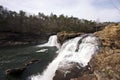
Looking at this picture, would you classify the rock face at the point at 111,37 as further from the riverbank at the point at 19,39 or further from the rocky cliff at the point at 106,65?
the riverbank at the point at 19,39

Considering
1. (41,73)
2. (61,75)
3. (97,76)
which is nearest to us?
(97,76)

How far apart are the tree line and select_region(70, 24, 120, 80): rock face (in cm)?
4575

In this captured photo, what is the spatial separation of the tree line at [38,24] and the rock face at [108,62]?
150ft

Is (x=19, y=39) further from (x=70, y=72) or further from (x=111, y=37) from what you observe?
(x=70, y=72)

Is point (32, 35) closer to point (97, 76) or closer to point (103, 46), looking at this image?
point (103, 46)

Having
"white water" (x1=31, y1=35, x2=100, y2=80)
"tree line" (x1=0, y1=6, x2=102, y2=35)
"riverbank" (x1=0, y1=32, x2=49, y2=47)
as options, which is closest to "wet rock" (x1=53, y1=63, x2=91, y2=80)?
"white water" (x1=31, y1=35, x2=100, y2=80)

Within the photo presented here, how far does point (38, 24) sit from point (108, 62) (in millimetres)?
65200

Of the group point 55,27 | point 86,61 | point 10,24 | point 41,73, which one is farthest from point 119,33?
point 55,27

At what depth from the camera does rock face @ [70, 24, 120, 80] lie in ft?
50.7

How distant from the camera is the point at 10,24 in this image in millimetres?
67812

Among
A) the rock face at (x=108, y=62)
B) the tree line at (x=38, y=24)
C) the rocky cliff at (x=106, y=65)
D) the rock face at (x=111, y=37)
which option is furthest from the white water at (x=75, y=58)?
the tree line at (x=38, y=24)

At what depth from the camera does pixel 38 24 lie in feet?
264

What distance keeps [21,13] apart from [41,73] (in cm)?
6313

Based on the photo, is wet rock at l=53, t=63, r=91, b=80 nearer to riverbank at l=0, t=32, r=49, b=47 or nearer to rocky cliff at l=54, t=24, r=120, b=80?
rocky cliff at l=54, t=24, r=120, b=80
